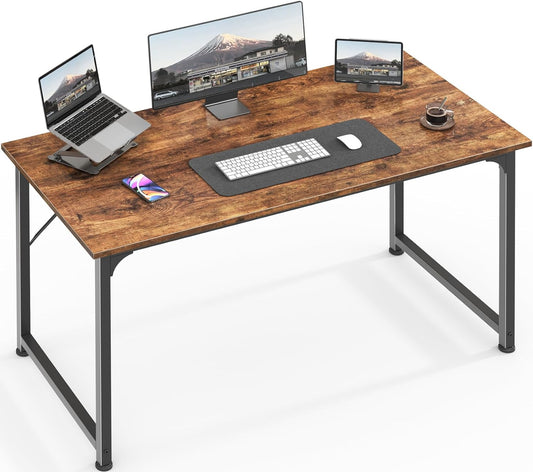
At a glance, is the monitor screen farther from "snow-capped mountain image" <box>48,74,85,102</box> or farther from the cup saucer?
"snow-capped mountain image" <box>48,74,85,102</box>

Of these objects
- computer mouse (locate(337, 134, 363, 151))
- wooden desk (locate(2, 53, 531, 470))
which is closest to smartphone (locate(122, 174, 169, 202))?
wooden desk (locate(2, 53, 531, 470))

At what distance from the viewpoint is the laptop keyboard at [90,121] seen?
7.00 meters

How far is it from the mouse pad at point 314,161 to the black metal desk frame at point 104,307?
0.54 meters

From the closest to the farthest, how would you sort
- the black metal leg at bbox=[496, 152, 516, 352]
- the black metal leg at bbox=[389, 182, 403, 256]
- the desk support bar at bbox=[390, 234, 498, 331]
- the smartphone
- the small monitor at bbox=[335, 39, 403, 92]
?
the smartphone < the black metal leg at bbox=[496, 152, 516, 352] < the small monitor at bbox=[335, 39, 403, 92] < the desk support bar at bbox=[390, 234, 498, 331] < the black metal leg at bbox=[389, 182, 403, 256]

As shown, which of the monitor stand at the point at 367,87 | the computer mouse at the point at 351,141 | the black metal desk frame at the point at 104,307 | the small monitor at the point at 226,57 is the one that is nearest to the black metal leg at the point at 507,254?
the black metal desk frame at the point at 104,307

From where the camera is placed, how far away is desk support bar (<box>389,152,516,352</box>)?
24.0ft

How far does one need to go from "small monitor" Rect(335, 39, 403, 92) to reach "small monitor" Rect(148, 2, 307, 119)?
199 mm

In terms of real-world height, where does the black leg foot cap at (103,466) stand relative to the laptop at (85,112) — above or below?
below

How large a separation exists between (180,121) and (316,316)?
1.23m

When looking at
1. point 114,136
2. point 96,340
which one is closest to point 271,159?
point 114,136

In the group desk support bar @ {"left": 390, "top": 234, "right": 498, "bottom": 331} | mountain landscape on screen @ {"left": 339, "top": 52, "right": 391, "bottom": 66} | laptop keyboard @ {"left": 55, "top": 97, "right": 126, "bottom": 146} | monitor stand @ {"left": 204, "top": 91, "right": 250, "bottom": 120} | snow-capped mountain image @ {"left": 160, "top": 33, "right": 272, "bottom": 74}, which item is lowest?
desk support bar @ {"left": 390, "top": 234, "right": 498, "bottom": 331}

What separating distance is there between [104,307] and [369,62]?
5.99 ft

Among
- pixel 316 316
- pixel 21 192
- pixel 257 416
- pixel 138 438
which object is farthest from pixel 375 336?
pixel 21 192

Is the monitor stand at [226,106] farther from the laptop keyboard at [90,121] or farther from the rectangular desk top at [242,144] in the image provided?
the laptop keyboard at [90,121]
